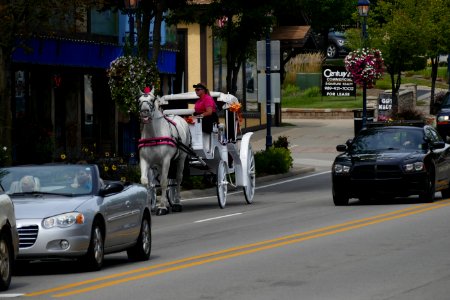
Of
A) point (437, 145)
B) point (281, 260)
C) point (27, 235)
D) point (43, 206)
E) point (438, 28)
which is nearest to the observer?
point (27, 235)

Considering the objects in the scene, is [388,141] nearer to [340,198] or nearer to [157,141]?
[340,198]

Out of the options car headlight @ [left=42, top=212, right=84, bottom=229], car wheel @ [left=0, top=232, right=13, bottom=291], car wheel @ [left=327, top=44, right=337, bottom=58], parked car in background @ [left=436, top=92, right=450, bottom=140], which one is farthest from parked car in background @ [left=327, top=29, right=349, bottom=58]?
car wheel @ [left=0, top=232, right=13, bottom=291]

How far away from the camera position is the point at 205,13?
42.1 metres

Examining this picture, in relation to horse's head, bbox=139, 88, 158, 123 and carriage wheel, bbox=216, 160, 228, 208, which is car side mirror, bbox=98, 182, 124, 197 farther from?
carriage wheel, bbox=216, 160, 228, 208

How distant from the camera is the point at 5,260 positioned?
14109mm

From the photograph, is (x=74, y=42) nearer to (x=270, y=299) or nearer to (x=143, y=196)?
(x=143, y=196)

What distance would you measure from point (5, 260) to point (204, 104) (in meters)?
14.0

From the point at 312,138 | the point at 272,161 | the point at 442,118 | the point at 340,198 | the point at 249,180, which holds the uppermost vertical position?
the point at 442,118

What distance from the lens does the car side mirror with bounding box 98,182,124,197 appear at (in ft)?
54.4

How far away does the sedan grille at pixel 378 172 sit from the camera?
2608 centimetres

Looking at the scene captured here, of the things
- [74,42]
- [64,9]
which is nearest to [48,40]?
[74,42]

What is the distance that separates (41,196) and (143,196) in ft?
7.04

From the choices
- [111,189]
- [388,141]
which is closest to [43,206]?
[111,189]

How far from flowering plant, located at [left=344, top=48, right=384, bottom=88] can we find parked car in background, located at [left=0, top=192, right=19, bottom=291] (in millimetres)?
35196
